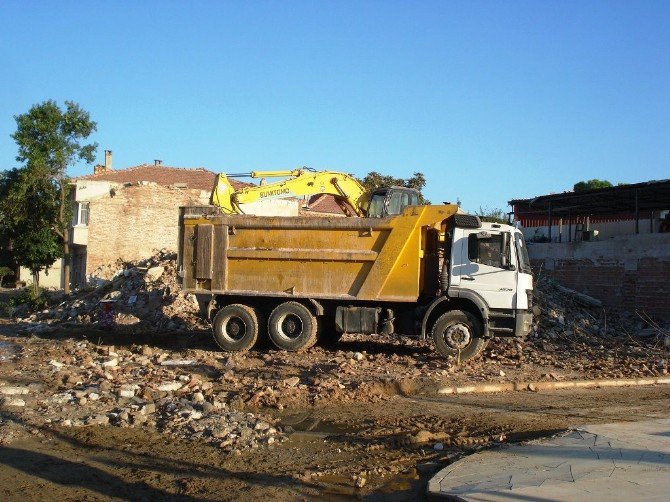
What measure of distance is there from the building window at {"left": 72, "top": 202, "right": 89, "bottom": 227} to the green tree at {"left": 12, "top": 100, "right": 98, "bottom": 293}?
88 cm

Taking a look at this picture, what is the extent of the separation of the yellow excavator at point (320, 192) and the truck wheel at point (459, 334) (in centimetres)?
385

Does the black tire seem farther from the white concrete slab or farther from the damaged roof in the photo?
the damaged roof

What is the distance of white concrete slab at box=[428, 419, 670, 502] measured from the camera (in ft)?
18.8

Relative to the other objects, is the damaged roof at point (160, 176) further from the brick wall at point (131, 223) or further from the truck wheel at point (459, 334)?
the truck wheel at point (459, 334)

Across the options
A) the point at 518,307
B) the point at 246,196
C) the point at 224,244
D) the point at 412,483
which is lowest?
the point at 412,483

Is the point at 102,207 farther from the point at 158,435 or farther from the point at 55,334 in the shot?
the point at 158,435

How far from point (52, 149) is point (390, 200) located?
1115 inches

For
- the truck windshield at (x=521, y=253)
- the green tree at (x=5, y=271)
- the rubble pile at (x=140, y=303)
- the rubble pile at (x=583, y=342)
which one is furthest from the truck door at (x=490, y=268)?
the green tree at (x=5, y=271)

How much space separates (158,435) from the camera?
826 cm

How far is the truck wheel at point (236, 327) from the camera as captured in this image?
15.2 meters

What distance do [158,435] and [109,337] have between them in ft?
36.9

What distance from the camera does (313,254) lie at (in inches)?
579

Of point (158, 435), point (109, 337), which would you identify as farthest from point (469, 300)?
point (109, 337)

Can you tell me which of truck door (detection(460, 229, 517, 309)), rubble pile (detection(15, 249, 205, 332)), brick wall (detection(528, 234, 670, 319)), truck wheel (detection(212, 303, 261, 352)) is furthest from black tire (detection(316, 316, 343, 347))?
brick wall (detection(528, 234, 670, 319))
